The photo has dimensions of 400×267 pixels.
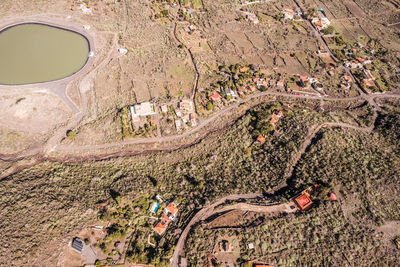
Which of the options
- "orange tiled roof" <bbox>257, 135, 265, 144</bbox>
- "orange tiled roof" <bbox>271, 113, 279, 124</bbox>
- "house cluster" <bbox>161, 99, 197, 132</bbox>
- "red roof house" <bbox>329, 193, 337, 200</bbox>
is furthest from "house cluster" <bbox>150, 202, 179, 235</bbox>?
"orange tiled roof" <bbox>271, 113, 279, 124</bbox>

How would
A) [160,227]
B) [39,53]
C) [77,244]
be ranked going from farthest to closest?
1. [39,53]
2. [160,227]
3. [77,244]

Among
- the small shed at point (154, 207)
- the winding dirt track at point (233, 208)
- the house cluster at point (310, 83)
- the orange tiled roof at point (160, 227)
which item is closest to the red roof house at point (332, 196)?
the winding dirt track at point (233, 208)

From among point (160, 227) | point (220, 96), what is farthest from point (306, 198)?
point (220, 96)

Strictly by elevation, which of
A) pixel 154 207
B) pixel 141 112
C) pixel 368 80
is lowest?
pixel 154 207

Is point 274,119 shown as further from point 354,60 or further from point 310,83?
point 354,60

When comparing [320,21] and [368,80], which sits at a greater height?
[320,21]

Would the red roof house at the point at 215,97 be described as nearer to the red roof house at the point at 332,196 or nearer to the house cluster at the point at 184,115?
the house cluster at the point at 184,115
